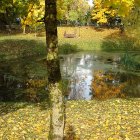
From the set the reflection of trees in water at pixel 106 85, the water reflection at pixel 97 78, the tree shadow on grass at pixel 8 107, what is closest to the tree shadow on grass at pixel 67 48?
the water reflection at pixel 97 78

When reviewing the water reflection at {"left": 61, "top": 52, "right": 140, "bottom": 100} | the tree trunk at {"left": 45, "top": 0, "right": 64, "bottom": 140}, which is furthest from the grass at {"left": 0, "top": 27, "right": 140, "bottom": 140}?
the water reflection at {"left": 61, "top": 52, "right": 140, "bottom": 100}

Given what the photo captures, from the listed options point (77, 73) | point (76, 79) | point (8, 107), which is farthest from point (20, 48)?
point (8, 107)

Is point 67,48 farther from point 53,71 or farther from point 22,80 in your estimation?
point 53,71

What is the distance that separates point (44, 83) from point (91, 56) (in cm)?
2138

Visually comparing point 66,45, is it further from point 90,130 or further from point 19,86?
point 90,130

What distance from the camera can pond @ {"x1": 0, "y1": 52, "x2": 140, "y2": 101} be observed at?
25.5m

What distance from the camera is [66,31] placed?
222ft

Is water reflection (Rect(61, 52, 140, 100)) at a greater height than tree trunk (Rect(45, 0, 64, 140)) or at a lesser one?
lesser

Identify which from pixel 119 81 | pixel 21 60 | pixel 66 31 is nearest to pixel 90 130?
pixel 119 81

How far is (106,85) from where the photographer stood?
97.0 ft

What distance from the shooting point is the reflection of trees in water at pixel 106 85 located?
25.6 meters

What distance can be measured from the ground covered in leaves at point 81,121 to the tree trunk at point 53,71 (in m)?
2.75

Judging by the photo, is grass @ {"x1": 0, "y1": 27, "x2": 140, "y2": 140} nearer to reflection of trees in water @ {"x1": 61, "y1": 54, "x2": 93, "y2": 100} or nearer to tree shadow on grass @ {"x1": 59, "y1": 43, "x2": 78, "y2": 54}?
reflection of trees in water @ {"x1": 61, "y1": 54, "x2": 93, "y2": 100}

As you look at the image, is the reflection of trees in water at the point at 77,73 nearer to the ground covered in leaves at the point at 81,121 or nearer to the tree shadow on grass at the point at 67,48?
the tree shadow on grass at the point at 67,48
